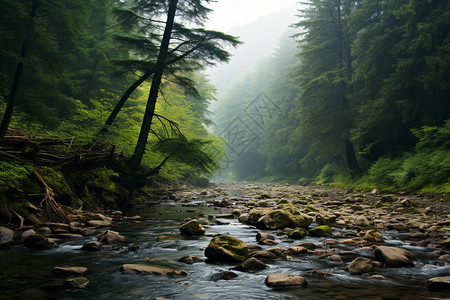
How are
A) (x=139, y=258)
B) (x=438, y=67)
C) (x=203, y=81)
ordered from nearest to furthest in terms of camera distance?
1. (x=139, y=258)
2. (x=438, y=67)
3. (x=203, y=81)

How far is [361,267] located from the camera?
9.82 ft

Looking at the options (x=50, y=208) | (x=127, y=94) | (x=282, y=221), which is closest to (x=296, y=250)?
(x=282, y=221)

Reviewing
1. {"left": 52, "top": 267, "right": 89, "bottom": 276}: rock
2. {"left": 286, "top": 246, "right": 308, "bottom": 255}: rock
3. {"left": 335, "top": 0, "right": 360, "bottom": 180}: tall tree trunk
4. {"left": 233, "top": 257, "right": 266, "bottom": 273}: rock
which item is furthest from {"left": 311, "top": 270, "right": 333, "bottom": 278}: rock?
{"left": 335, "top": 0, "right": 360, "bottom": 180}: tall tree trunk

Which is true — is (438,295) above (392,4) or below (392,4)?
below

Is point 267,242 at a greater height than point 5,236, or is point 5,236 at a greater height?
point 267,242

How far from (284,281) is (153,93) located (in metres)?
8.70

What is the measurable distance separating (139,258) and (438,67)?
13008 millimetres

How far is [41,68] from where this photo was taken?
6.34 meters

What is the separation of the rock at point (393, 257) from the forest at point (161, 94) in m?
5.92

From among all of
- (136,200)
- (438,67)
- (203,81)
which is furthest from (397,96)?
(203,81)

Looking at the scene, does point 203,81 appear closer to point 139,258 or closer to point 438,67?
point 438,67

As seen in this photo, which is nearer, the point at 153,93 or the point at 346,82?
the point at 153,93

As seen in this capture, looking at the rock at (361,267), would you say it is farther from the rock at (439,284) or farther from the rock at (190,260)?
the rock at (190,260)

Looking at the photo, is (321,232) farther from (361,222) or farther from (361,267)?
(361,267)
